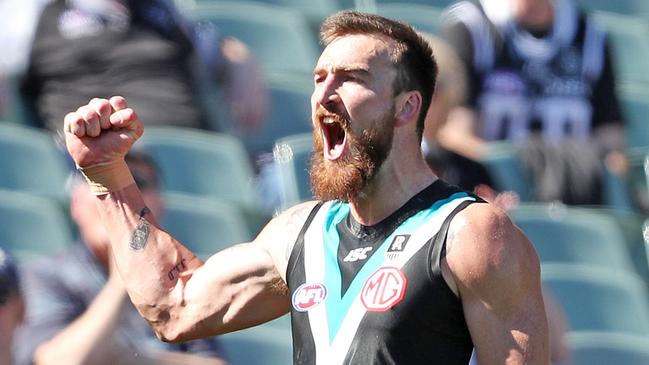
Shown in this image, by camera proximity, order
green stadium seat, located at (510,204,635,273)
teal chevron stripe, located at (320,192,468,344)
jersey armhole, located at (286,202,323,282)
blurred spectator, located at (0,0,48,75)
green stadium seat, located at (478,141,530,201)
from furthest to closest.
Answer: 1. green stadium seat, located at (478,141,530,201)
2. green stadium seat, located at (510,204,635,273)
3. blurred spectator, located at (0,0,48,75)
4. jersey armhole, located at (286,202,323,282)
5. teal chevron stripe, located at (320,192,468,344)

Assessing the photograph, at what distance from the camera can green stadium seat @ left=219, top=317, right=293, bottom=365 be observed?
4848 millimetres

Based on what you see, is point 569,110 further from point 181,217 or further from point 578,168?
point 181,217

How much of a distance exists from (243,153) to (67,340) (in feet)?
5.07

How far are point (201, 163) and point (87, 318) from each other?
3.96 feet

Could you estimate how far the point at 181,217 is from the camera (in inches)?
204

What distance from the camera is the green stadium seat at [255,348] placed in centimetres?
485

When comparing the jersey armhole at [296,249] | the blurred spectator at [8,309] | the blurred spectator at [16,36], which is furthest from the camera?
the blurred spectator at [16,36]

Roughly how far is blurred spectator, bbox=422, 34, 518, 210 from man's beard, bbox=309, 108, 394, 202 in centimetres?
251

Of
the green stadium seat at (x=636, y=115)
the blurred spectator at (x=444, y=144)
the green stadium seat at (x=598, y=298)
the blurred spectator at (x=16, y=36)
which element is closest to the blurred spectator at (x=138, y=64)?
the blurred spectator at (x=16, y=36)

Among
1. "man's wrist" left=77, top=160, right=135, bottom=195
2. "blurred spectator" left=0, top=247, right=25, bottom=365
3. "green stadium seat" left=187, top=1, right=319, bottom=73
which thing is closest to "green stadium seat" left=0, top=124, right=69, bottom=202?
"blurred spectator" left=0, top=247, right=25, bottom=365

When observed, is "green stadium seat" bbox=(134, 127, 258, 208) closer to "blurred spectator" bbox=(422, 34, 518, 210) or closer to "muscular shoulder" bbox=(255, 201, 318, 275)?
"blurred spectator" bbox=(422, 34, 518, 210)

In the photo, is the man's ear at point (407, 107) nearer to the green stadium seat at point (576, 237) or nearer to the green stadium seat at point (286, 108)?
the green stadium seat at point (576, 237)

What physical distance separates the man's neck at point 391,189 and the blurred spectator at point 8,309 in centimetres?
186

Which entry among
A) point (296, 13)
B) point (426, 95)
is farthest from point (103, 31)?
point (426, 95)
